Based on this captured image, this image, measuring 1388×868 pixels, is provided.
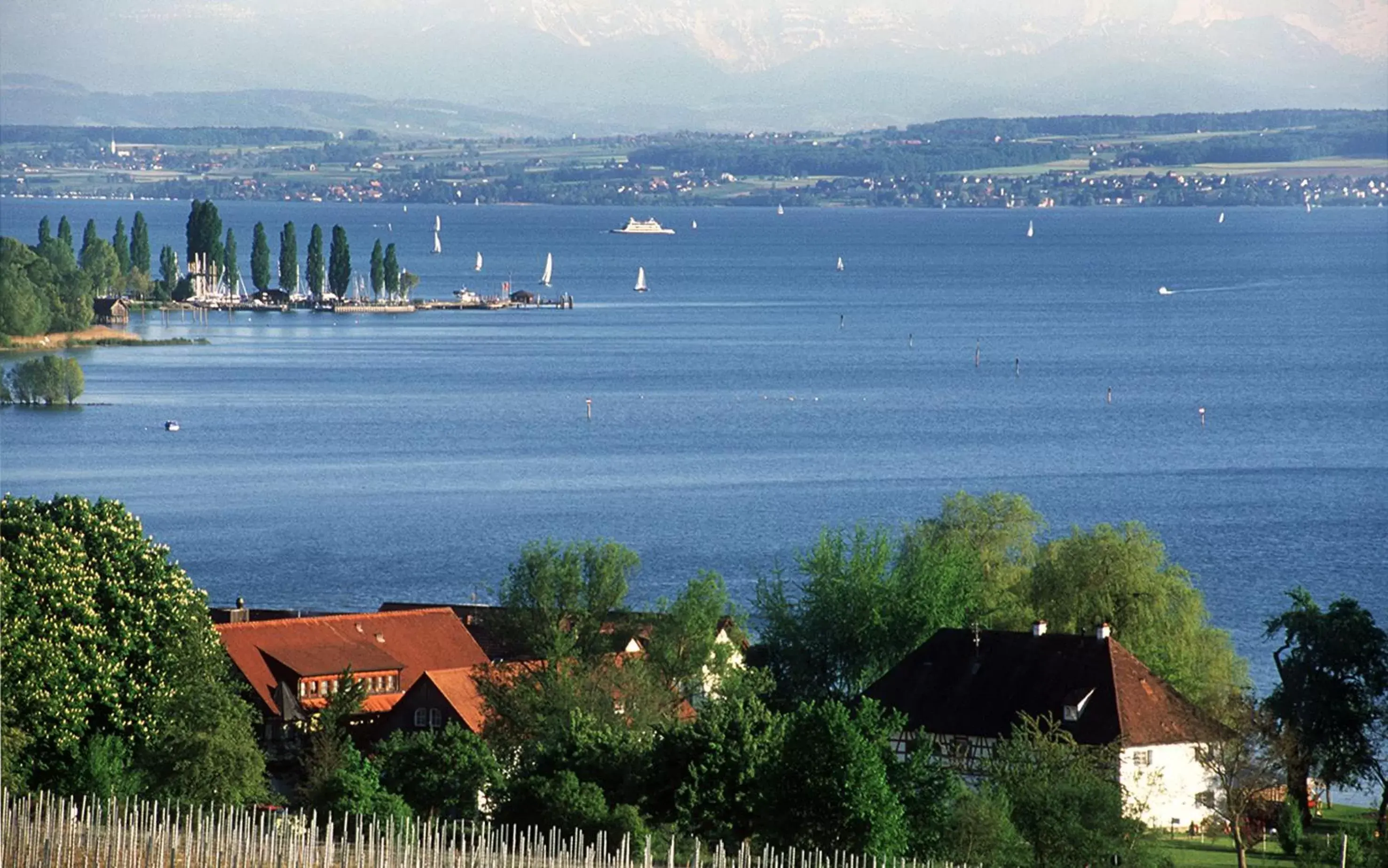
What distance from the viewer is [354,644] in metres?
33.5

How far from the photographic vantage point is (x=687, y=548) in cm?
5250

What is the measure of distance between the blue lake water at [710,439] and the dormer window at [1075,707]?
1082 centimetres

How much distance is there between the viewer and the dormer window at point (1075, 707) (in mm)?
29531

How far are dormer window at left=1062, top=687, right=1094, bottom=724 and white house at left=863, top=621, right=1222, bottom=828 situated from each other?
14 mm

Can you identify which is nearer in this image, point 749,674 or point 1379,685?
point 1379,685

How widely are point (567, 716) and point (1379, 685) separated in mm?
10549

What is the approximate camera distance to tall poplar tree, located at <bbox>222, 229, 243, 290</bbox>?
127812 mm

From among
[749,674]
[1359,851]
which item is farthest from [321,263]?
[1359,851]

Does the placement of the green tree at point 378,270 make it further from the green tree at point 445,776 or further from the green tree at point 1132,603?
the green tree at point 445,776

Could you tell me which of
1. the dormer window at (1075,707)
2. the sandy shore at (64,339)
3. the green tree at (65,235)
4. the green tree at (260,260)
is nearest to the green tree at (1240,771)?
the dormer window at (1075,707)

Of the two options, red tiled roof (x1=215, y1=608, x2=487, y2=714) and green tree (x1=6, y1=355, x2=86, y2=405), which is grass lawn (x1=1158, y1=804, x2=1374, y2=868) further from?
green tree (x1=6, y1=355, x2=86, y2=405)

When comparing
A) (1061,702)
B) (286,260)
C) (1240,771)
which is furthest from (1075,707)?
(286,260)

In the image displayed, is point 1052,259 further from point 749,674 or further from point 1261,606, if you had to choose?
point 749,674

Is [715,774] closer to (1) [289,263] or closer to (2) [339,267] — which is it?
(2) [339,267]
